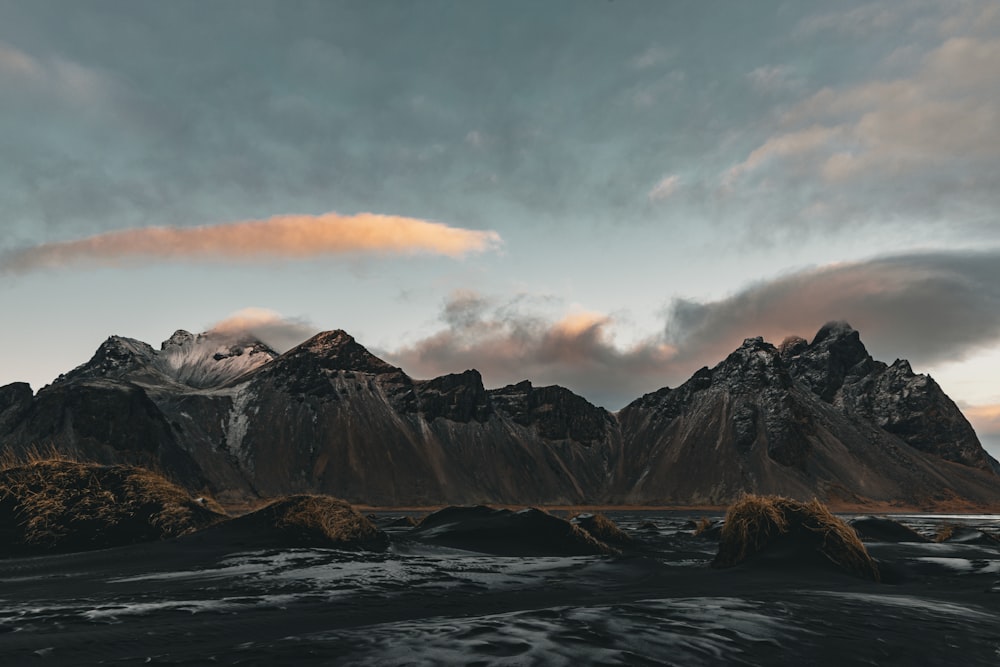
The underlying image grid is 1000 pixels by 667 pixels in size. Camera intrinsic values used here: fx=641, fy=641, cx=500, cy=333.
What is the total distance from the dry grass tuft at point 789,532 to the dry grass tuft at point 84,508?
57.9 feet

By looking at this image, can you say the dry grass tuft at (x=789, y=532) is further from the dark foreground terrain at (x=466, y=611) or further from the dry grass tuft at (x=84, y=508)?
the dry grass tuft at (x=84, y=508)

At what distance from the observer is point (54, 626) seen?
9.45 meters

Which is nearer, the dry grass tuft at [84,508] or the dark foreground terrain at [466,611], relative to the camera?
the dark foreground terrain at [466,611]

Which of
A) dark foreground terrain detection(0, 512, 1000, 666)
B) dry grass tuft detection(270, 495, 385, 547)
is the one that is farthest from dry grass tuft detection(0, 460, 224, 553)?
dry grass tuft detection(270, 495, 385, 547)

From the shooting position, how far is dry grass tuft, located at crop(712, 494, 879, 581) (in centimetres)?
1761

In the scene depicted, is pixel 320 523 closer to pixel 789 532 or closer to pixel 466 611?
pixel 466 611

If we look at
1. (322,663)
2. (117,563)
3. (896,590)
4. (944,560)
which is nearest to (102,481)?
(117,563)

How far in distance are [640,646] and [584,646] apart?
0.73 meters

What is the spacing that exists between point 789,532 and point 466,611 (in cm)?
1170

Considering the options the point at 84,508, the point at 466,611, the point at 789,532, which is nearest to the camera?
the point at 466,611

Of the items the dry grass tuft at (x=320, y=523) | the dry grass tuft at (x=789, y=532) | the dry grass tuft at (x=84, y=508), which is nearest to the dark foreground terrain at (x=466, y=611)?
the dry grass tuft at (x=789, y=532)

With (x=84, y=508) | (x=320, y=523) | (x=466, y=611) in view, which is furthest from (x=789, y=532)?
(x=84, y=508)

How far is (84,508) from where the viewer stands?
66.1 ft

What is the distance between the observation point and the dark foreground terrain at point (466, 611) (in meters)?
8.00
